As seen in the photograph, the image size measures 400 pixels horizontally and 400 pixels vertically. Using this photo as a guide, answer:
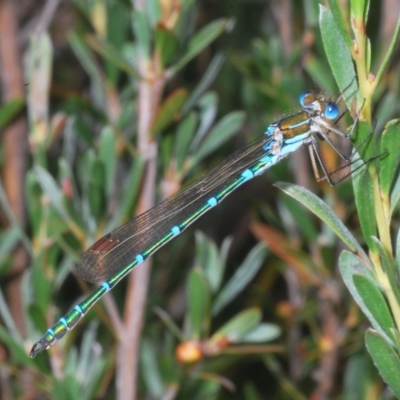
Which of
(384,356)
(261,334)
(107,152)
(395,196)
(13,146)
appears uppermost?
(13,146)

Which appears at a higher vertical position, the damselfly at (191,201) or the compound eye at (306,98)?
the compound eye at (306,98)

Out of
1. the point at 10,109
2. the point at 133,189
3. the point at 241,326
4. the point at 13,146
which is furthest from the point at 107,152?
the point at 13,146

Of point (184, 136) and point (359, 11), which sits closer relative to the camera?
point (359, 11)

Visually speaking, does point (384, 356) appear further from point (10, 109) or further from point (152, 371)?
point (10, 109)

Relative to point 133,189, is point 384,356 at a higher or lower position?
lower

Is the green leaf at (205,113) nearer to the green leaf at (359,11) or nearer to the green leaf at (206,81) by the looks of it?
the green leaf at (206,81)

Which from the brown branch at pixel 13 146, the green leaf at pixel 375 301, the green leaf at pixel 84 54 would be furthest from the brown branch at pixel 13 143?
the green leaf at pixel 375 301

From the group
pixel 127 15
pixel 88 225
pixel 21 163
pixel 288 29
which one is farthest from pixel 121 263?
pixel 288 29
